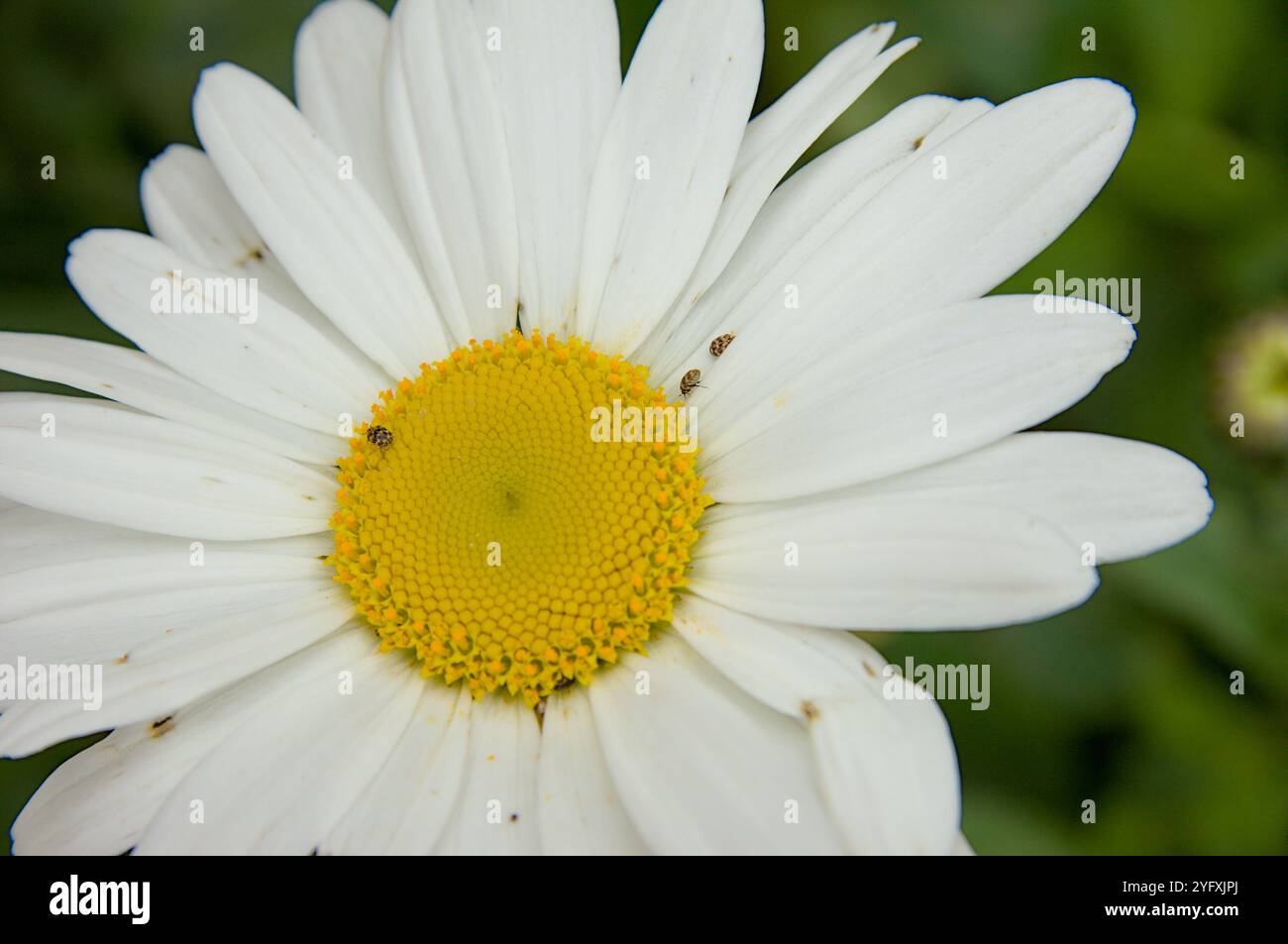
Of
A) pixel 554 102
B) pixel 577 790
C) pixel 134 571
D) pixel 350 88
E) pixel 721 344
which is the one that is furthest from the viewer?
pixel 350 88

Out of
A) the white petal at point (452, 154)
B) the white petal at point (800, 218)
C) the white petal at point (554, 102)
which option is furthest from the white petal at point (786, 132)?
the white petal at point (452, 154)

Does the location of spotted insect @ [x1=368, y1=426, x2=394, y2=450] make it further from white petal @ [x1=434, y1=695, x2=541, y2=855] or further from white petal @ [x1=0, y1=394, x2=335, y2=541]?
white petal @ [x1=434, y1=695, x2=541, y2=855]

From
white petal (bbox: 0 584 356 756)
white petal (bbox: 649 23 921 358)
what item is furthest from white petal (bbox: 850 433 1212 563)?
white petal (bbox: 0 584 356 756)

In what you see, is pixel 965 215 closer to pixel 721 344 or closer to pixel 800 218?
pixel 800 218

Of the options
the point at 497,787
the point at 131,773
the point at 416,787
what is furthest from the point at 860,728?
the point at 131,773
